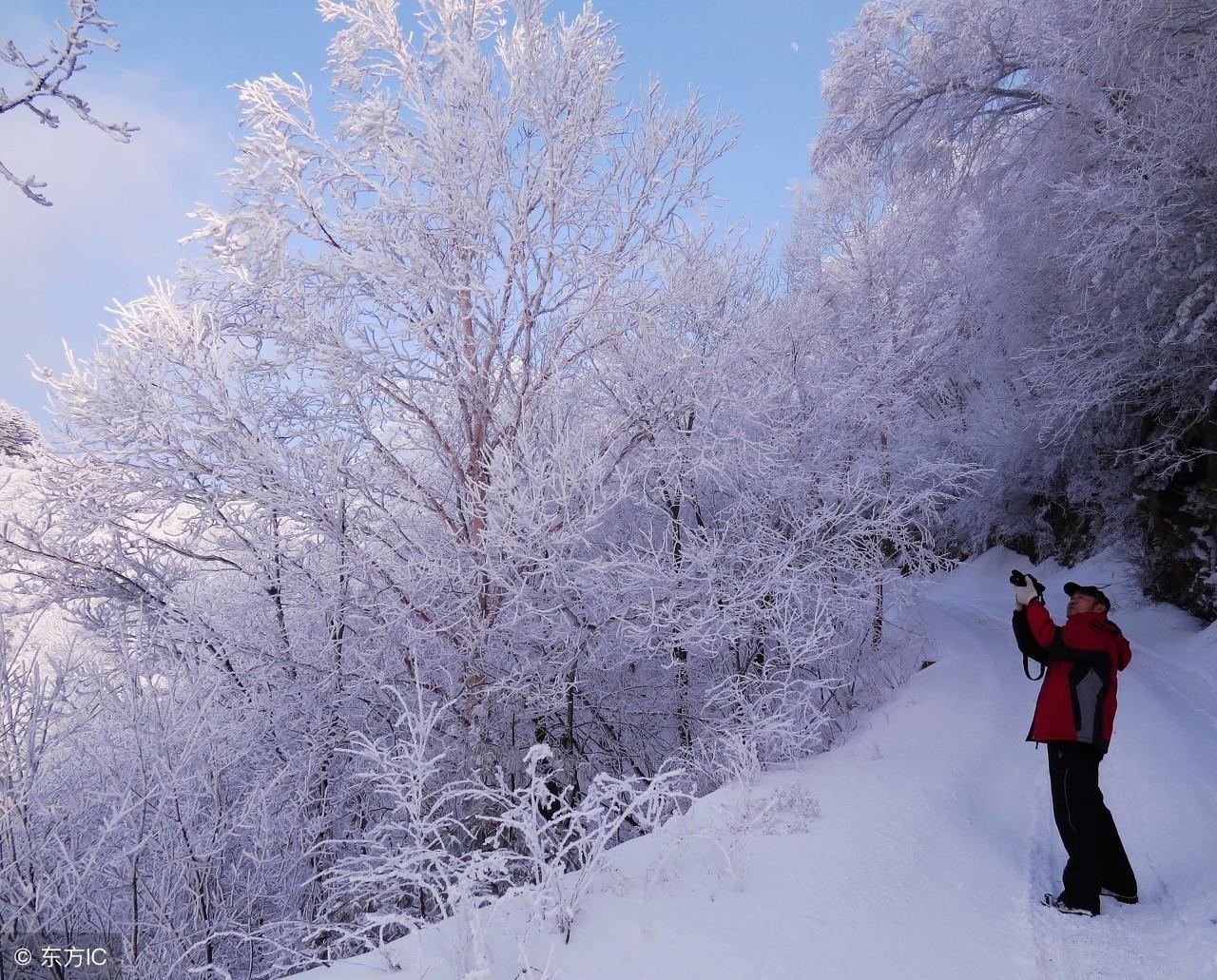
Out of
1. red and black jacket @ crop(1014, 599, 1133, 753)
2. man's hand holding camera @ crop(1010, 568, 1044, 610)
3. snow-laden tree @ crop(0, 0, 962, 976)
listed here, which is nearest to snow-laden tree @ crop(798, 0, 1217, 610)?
snow-laden tree @ crop(0, 0, 962, 976)

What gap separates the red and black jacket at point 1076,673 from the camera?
13.7ft

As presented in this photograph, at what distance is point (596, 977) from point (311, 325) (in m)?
5.68

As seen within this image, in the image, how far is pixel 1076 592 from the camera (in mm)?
4527

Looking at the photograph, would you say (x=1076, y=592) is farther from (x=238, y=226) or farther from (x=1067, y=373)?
(x=238, y=226)

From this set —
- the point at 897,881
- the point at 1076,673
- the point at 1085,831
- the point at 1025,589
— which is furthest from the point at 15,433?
the point at 1085,831

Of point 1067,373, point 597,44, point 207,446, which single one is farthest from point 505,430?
point 1067,373

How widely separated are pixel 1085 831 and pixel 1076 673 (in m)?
0.85

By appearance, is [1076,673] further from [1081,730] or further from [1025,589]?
[1025,589]

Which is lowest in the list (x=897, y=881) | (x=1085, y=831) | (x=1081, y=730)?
(x=897, y=881)

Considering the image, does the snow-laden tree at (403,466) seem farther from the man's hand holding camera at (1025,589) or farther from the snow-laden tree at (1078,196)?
the snow-laden tree at (1078,196)

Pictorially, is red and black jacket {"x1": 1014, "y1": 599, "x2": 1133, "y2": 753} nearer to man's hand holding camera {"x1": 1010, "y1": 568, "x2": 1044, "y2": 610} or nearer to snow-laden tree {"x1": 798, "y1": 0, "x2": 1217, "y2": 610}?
man's hand holding camera {"x1": 1010, "y1": 568, "x2": 1044, "y2": 610}

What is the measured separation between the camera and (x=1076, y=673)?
4.29m

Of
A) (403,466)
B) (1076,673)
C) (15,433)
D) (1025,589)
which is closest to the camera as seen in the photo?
(1076,673)

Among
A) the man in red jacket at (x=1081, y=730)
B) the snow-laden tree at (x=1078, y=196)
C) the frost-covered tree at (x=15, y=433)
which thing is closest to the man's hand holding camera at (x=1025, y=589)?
the man in red jacket at (x=1081, y=730)
